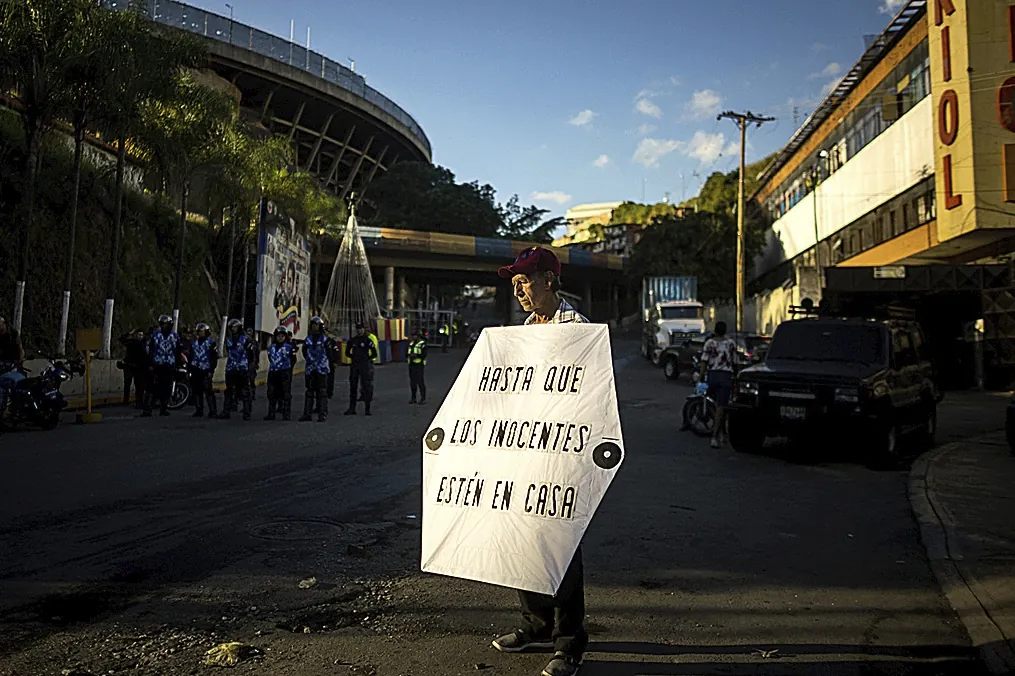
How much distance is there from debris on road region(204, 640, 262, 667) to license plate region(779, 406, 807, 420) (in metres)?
7.89

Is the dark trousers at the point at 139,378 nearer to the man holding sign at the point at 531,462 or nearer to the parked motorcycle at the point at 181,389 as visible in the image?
the parked motorcycle at the point at 181,389

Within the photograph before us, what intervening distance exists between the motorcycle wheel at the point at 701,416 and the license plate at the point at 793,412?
220 cm

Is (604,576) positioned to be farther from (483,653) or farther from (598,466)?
(598,466)

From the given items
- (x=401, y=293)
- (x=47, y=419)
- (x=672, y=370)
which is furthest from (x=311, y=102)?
(x=47, y=419)

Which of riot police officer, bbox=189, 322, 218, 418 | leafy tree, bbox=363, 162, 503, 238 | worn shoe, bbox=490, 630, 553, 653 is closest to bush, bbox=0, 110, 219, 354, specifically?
riot police officer, bbox=189, 322, 218, 418

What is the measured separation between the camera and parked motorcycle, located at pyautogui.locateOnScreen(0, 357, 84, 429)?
12258 millimetres

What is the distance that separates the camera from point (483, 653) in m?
3.84

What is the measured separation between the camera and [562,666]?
11.7ft

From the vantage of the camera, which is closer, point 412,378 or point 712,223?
point 412,378

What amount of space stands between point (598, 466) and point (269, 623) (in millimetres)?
1894

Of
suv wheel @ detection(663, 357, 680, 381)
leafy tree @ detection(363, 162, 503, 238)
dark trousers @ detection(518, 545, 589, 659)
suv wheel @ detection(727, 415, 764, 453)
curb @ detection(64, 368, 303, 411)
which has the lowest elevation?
dark trousers @ detection(518, 545, 589, 659)

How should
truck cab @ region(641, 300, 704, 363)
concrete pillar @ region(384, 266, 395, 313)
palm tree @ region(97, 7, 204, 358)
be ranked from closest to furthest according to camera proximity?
palm tree @ region(97, 7, 204, 358) < truck cab @ region(641, 300, 704, 363) < concrete pillar @ region(384, 266, 395, 313)

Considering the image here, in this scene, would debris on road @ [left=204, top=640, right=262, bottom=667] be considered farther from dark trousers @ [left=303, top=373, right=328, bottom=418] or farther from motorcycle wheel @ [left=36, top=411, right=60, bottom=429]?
dark trousers @ [left=303, top=373, right=328, bottom=418]

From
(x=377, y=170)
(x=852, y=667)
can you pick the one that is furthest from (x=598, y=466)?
(x=377, y=170)
